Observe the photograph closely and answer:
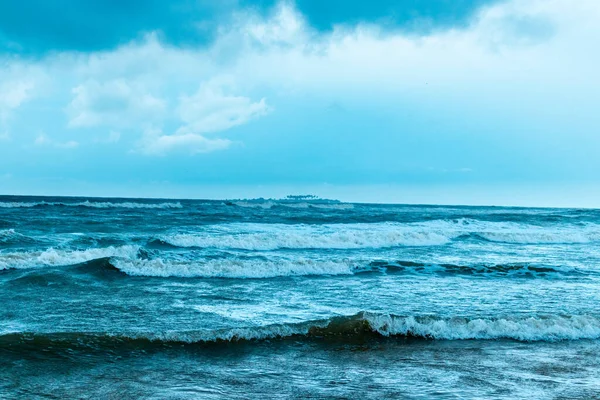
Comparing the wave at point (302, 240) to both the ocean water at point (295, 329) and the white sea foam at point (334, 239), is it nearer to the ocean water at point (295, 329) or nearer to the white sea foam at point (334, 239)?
the white sea foam at point (334, 239)

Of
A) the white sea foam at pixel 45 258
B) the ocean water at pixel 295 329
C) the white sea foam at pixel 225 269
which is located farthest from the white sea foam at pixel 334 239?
the white sea foam at pixel 225 269

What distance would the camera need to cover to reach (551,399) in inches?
221

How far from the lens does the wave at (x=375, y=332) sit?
762 centimetres

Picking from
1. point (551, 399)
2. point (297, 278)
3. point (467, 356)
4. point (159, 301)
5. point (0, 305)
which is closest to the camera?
point (551, 399)

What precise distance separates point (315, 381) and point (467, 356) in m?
2.57

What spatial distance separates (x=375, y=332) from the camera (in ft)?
28.1

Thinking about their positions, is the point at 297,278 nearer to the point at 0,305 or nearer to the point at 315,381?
the point at 0,305

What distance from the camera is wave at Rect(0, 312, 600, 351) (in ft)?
25.0

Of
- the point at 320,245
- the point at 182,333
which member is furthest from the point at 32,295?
the point at 320,245

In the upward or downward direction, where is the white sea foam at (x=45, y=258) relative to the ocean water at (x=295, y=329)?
upward

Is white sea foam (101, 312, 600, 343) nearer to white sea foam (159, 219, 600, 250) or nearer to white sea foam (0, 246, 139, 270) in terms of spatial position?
white sea foam (0, 246, 139, 270)

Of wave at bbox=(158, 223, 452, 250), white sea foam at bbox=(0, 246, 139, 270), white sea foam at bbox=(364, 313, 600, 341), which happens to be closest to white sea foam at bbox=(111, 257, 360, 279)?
white sea foam at bbox=(0, 246, 139, 270)

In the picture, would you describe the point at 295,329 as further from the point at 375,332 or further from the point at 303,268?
the point at 303,268

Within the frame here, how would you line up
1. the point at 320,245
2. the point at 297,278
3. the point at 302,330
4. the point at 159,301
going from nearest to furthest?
the point at 302,330 → the point at 159,301 → the point at 297,278 → the point at 320,245
